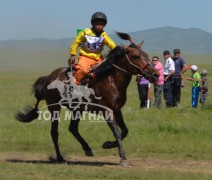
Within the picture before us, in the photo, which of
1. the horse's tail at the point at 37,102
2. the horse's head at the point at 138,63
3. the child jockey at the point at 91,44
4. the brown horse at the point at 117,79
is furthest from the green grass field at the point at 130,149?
the child jockey at the point at 91,44

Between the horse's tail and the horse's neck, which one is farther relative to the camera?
the horse's tail

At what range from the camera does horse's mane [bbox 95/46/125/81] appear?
11.7 metres

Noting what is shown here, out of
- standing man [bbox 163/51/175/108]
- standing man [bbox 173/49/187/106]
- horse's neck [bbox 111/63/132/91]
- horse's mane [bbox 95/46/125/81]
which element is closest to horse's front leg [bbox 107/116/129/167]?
horse's neck [bbox 111/63/132/91]

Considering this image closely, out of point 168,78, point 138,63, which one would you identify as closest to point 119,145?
point 138,63

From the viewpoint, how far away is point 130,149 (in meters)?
13.3

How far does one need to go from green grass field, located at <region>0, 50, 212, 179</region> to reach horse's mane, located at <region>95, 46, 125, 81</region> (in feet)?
6.12

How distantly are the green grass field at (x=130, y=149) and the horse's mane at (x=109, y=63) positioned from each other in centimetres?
187

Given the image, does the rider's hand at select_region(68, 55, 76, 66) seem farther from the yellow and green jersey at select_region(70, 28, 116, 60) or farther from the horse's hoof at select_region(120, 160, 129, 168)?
the horse's hoof at select_region(120, 160, 129, 168)

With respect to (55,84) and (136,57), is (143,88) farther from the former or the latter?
(136,57)

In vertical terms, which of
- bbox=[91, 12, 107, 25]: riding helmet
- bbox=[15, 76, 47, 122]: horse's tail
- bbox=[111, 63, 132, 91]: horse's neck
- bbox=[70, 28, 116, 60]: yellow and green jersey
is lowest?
bbox=[15, 76, 47, 122]: horse's tail

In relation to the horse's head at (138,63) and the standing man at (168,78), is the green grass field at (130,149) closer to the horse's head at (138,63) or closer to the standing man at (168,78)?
the horse's head at (138,63)

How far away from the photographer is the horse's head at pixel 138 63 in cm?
1122

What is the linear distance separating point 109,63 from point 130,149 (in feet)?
8.60

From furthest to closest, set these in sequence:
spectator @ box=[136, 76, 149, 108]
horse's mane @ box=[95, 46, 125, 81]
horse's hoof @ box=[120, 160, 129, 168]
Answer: spectator @ box=[136, 76, 149, 108]
horse's mane @ box=[95, 46, 125, 81]
horse's hoof @ box=[120, 160, 129, 168]
